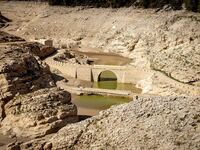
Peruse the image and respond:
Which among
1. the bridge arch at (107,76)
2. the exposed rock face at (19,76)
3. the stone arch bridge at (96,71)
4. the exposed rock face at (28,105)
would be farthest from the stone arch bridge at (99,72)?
the exposed rock face at (28,105)

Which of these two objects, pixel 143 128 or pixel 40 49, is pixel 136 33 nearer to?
pixel 40 49

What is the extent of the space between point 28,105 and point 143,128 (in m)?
12.5

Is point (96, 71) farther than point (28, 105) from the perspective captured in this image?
Yes

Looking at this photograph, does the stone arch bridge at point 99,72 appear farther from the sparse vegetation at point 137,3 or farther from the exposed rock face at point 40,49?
the sparse vegetation at point 137,3

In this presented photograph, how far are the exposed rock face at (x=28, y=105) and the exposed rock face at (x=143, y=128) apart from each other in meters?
7.47

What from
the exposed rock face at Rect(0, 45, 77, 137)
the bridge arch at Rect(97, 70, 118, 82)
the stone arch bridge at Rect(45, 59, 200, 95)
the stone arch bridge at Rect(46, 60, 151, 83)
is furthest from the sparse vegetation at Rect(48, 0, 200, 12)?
the exposed rock face at Rect(0, 45, 77, 137)

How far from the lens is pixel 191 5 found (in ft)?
234

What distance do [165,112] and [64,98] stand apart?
12.4 m

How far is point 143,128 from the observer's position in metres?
23.7

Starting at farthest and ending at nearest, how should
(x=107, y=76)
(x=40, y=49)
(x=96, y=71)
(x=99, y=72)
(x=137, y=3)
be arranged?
(x=137, y=3)
(x=40, y=49)
(x=107, y=76)
(x=96, y=71)
(x=99, y=72)

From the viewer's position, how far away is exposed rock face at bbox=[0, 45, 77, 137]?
33.3m

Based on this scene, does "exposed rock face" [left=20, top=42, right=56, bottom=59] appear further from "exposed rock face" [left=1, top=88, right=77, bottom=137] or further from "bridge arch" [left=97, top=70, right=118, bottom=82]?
"exposed rock face" [left=1, top=88, right=77, bottom=137]

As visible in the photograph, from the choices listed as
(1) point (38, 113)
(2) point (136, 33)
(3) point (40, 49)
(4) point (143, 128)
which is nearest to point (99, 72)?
(3) point (40, 49)

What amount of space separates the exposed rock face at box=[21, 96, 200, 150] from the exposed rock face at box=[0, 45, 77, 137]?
24.5 feet
